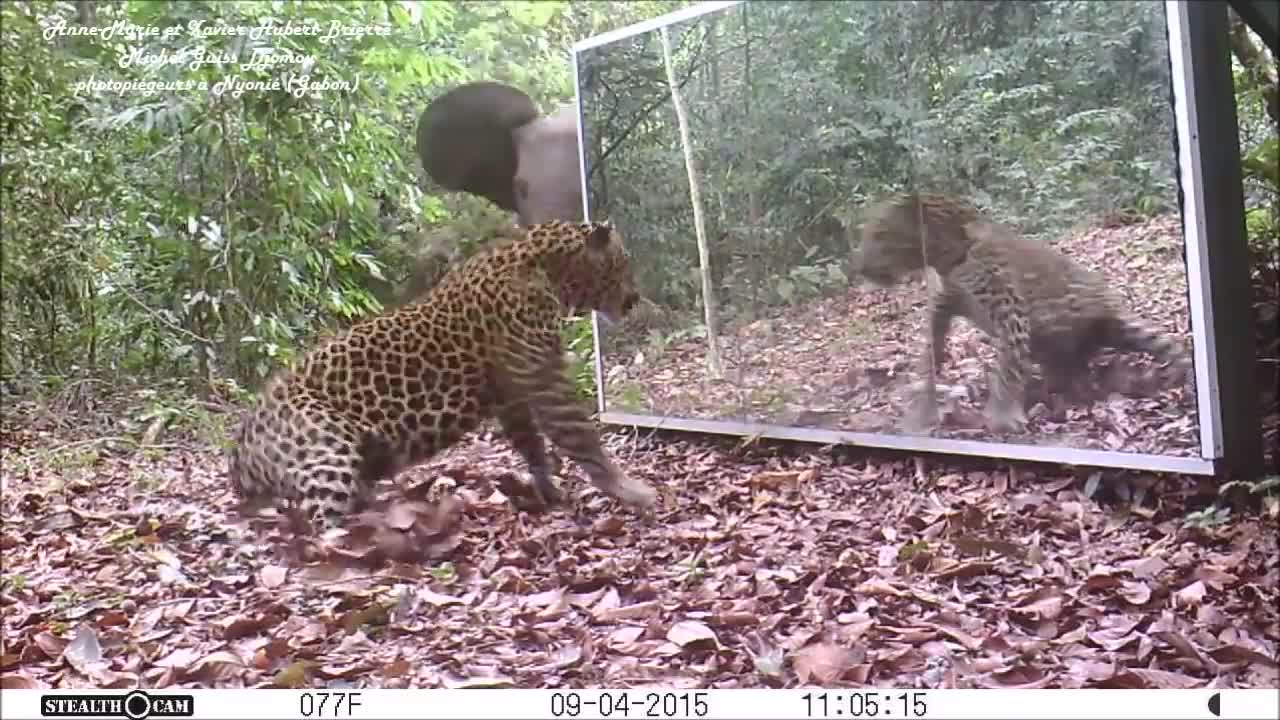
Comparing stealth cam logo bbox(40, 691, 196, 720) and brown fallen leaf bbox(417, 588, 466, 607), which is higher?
brown fallen leaf bbox(417, 588, 466, 607)

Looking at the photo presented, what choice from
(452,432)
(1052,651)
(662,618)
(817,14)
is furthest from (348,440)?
(1052,651)

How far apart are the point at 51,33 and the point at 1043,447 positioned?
1623mm

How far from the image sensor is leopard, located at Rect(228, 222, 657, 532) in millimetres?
1773

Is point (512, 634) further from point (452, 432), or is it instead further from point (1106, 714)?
point (1106, 714)

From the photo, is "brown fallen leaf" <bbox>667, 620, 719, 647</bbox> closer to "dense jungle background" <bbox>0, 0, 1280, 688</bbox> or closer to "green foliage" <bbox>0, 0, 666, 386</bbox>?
"dense jungle background" <bbox>0, 0, 1280, 688</bbox>

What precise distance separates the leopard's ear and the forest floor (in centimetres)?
30

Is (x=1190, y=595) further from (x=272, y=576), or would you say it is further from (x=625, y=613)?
(x=272, y=576)

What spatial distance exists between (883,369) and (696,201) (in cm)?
38

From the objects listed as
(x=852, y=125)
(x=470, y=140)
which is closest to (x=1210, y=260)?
(x=852, y=125)

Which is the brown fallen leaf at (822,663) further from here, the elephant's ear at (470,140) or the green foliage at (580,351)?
the elephant's ear at (470,140)

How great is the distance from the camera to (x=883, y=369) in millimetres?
1779

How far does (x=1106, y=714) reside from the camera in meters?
1.61

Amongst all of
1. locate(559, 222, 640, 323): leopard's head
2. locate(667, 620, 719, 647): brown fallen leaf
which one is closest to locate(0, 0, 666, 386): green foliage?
locate(559, 222, 640, 323): leopard's head

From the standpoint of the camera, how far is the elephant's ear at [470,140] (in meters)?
1.77
